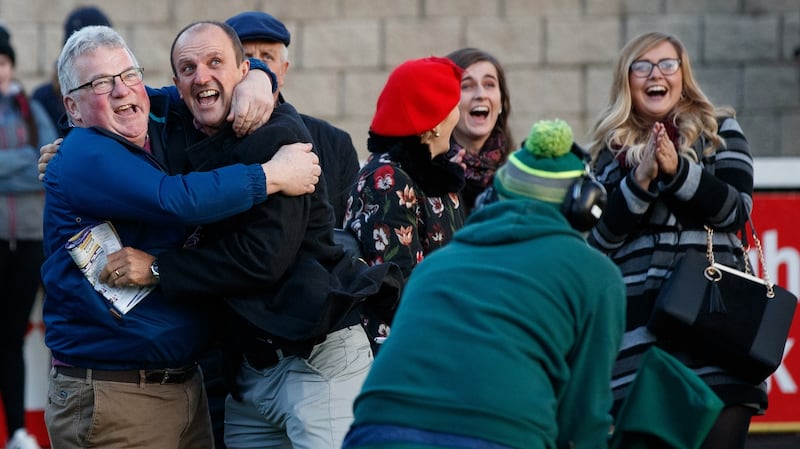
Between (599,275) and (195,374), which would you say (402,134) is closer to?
(195,374)

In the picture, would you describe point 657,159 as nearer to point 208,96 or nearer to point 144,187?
point 208,96

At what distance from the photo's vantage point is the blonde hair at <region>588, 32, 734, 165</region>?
5.12m

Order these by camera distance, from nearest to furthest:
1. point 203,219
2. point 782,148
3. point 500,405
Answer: point 500,405
point 203,219
point 782,148

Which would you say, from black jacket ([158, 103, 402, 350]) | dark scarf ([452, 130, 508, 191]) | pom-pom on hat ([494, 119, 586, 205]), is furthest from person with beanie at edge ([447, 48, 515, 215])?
pom-pom on hat ([494, 119, 586, 205])

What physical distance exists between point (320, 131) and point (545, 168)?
2441mm

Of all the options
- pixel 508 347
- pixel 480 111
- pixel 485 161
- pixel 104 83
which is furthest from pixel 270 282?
pixel 480 111

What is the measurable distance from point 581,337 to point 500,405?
9.6 inches

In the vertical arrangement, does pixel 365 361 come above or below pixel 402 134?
below

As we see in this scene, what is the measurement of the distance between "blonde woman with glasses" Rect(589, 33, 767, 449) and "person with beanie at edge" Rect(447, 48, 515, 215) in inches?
40.4

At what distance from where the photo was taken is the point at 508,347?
3045 mm

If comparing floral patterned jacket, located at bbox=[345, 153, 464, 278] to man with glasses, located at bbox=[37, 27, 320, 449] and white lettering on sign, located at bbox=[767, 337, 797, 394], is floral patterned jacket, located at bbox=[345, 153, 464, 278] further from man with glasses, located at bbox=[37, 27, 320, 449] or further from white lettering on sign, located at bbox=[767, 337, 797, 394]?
white lettering on sign, located at bbox=[767, 337, 797, 394]

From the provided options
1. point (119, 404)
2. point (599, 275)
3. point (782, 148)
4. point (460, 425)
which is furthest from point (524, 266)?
point (782, 148)

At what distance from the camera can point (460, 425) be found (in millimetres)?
3027

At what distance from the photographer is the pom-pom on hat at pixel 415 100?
480 centimetres
